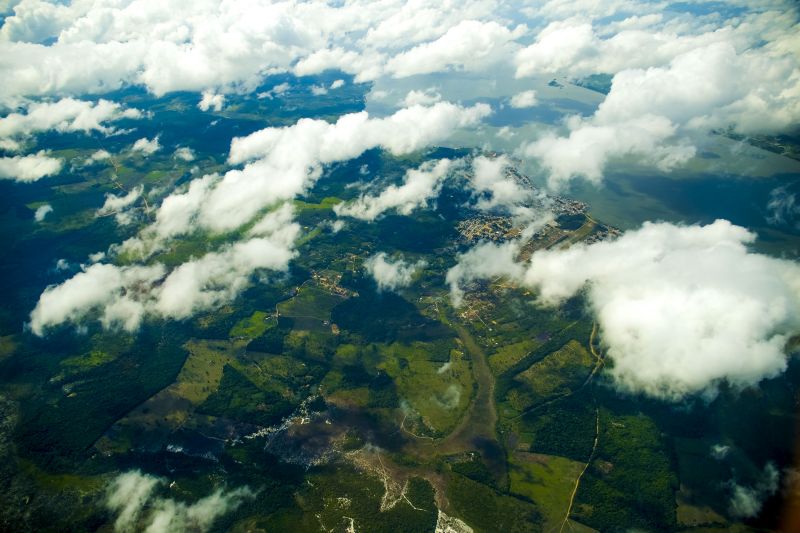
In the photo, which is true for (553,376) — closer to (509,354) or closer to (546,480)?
(509,354)

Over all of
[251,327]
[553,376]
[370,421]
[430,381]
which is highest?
[370,421]

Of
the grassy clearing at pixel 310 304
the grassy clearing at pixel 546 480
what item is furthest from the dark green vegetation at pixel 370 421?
the grassy clearing at pixel 310 304

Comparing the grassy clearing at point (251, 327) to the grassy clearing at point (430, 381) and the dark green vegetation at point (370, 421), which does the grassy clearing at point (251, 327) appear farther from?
the grassy clearing at point (430, 381)

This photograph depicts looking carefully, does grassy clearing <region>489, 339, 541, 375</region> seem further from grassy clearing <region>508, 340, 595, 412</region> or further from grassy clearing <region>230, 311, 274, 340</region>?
grassy clearing <region>230, 311, 274, 340</region>

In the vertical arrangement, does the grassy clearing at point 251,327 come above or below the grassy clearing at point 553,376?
above

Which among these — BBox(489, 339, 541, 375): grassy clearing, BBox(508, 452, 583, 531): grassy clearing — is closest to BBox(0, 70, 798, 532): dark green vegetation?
BBox(508, 452, 583, 531): grassy clearing

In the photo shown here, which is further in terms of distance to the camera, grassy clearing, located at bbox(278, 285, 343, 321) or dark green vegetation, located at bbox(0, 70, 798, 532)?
grassy clearing, located at bbox(278, 285, 343, 321)

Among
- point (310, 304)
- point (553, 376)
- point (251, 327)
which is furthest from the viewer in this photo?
point (310, 304)

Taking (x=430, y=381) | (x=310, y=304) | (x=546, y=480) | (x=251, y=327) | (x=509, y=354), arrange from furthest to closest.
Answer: (x=310, y=304), (x=251, y=327), (x=509, y=354), (x=430, y=381), (x=546, y=480)

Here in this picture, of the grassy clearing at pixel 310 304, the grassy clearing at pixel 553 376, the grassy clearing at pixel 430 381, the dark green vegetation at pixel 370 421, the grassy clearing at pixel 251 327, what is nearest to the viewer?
the dark green vegetation at pixel 370 421

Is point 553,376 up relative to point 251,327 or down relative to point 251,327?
down

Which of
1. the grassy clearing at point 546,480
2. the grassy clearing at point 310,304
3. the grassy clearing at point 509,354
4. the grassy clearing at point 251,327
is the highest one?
the grassy clearing at point 546,480

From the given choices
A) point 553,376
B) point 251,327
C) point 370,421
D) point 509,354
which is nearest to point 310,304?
point 251,327
